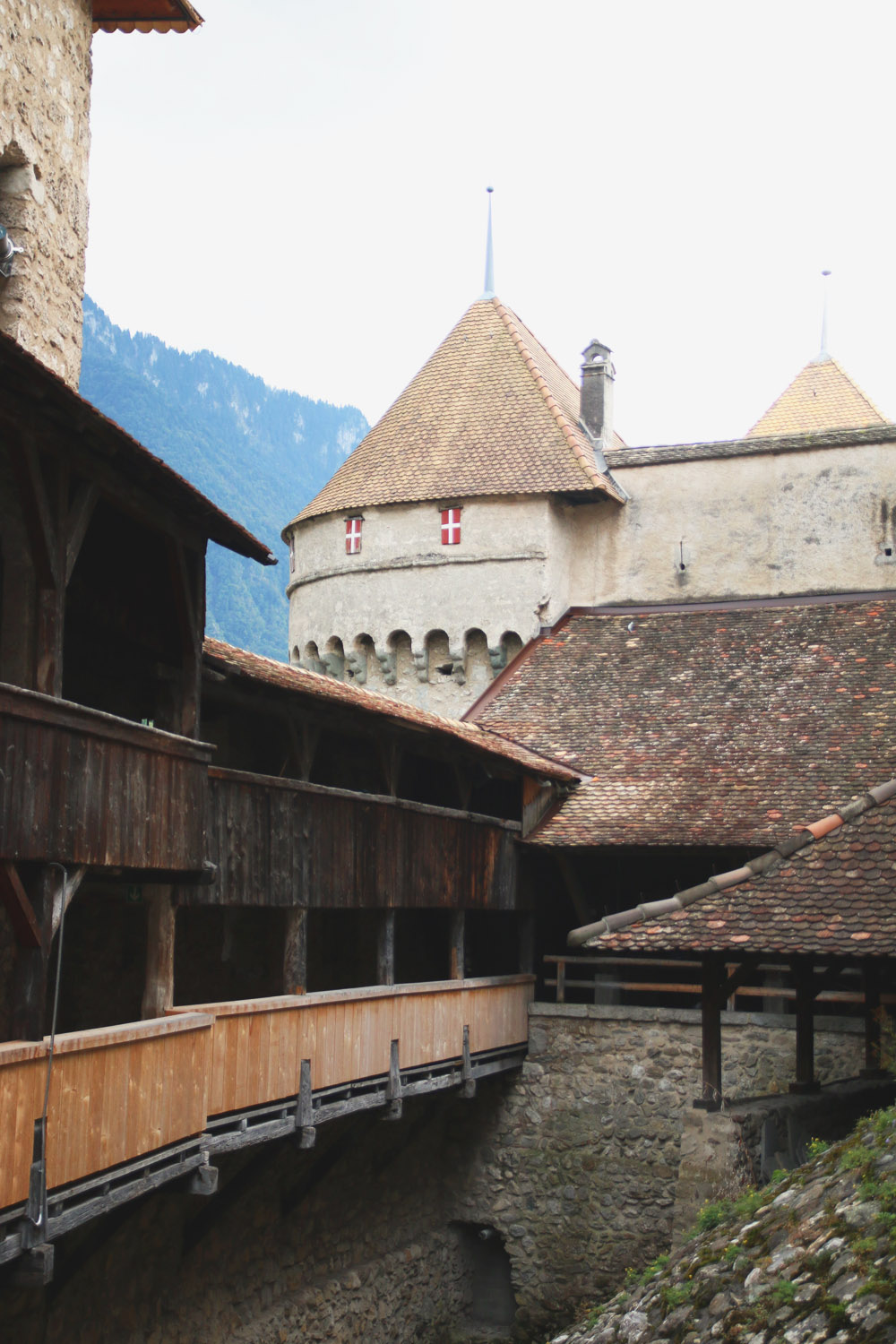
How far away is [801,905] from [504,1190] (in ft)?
20.2

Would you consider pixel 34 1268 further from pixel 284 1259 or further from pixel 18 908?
pixel 284 1259

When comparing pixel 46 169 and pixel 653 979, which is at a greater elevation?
pixel 46 169

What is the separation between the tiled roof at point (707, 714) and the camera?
16.2 metres

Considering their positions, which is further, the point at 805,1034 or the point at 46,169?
the point at 805,1034

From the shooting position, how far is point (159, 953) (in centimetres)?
1034

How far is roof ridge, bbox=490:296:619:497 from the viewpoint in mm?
21578

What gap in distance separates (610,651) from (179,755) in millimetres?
→ 11115

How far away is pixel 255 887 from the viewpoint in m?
11.8

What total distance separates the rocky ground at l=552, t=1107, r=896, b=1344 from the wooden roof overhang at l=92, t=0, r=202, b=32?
11033 mm

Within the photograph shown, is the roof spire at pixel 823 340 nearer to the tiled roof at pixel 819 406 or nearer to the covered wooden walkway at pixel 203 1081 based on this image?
the tiled roof at pixel 819 406

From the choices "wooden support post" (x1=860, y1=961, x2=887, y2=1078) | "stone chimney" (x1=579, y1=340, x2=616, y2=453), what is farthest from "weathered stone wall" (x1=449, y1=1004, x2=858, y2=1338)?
"stone chimney" (x1=579, y1=340, x2=616, y2=453)

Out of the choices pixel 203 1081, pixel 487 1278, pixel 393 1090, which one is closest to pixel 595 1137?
pixel 487 1278

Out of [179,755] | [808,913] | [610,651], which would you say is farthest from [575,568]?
[179,755]

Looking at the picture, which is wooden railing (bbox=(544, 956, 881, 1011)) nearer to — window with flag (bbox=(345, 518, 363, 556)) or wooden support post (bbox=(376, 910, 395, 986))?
wooden support post (bbox=(376, 910, 395, 986))
